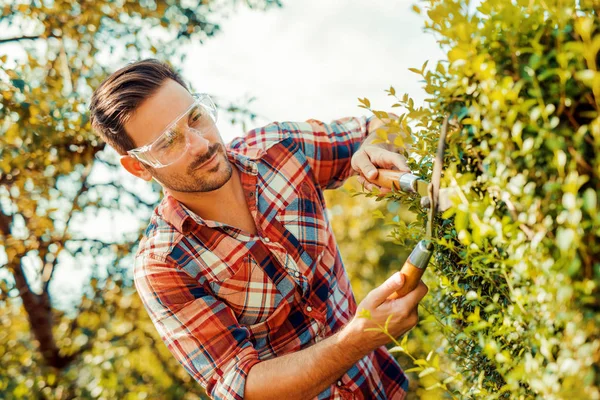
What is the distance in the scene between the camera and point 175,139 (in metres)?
2.42

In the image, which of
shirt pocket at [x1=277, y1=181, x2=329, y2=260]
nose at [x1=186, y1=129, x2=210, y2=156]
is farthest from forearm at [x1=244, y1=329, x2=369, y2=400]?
nose at [x1=186, y1=129, x2=210, y2=156]

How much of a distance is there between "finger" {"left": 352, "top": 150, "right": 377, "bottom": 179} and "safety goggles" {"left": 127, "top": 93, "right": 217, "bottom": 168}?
78 centimetres

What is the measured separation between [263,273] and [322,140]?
81cm

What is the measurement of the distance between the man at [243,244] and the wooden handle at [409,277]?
386 mm

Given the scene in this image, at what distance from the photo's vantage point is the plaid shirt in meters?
2.19

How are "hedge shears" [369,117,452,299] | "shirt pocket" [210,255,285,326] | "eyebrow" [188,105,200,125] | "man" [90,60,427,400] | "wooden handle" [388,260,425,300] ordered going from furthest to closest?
"eyebrow" [188,105,200,125]
"shirt pocket" [210,255,285,326]
"man" [90,60,427,400]
"wooden handle" [388,260,425,300]
"hedge shears" [369,117,452,299]

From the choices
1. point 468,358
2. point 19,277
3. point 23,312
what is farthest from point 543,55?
point 23,312

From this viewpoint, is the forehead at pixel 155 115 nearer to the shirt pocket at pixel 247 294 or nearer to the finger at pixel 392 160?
the shirt pocket at pixel 247 294

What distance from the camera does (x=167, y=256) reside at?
2289 mm

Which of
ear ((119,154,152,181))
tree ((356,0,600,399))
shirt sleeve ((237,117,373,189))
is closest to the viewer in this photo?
tree ((356,0,600,399))

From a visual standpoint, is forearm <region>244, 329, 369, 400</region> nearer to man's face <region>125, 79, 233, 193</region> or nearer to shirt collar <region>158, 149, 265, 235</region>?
shirt collar <region>158, 149, 265, 235</region>

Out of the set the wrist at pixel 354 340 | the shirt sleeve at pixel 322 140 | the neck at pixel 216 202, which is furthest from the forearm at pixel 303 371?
the shirt sleeve at pixel 322 140

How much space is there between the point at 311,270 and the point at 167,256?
672 millimetres

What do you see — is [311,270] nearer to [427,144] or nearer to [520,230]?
[427,144]
